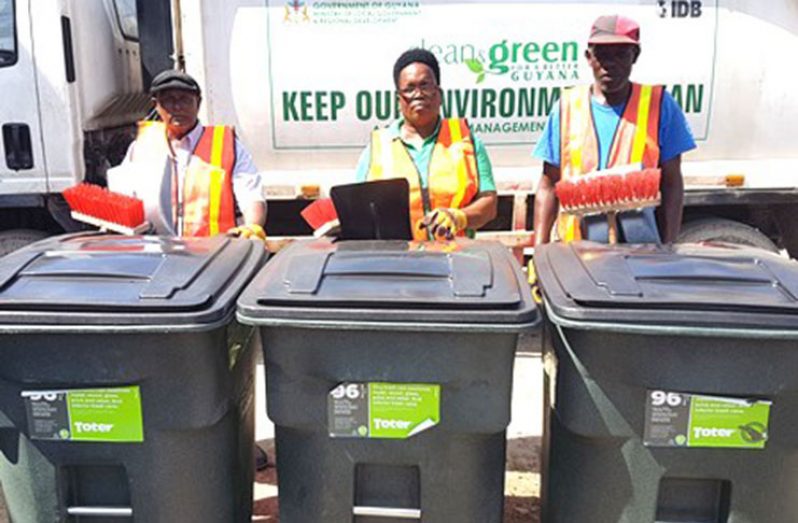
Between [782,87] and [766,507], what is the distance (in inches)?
121

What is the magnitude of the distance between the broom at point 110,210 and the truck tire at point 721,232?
122 inches

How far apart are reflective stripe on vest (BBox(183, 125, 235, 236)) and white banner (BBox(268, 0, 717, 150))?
4.02 ft

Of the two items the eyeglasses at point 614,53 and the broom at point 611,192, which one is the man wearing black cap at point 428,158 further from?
the eyeglasses at point 614,53

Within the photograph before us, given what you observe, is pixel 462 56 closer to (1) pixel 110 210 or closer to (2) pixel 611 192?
(2) pixel 611 192

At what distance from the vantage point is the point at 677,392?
67.8 inches

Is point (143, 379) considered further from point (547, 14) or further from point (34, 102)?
point (547, 14)

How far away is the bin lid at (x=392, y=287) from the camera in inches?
68.5

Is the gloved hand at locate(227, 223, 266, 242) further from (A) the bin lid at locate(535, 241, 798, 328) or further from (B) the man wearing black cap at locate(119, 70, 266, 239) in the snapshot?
(A) the bin lid at locate(535, 241, 798, 328)

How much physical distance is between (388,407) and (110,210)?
136cm

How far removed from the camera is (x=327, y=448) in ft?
6.01

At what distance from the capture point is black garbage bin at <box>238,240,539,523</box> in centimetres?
175

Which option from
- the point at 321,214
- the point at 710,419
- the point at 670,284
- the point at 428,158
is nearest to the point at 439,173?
the point at 428,158

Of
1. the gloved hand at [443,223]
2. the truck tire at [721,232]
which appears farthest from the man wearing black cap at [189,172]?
the truck tire at [721,232]

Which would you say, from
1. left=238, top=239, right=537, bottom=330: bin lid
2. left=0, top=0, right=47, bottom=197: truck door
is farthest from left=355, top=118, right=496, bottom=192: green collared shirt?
left=0, top=0, right=47, bottom=197: truck door
